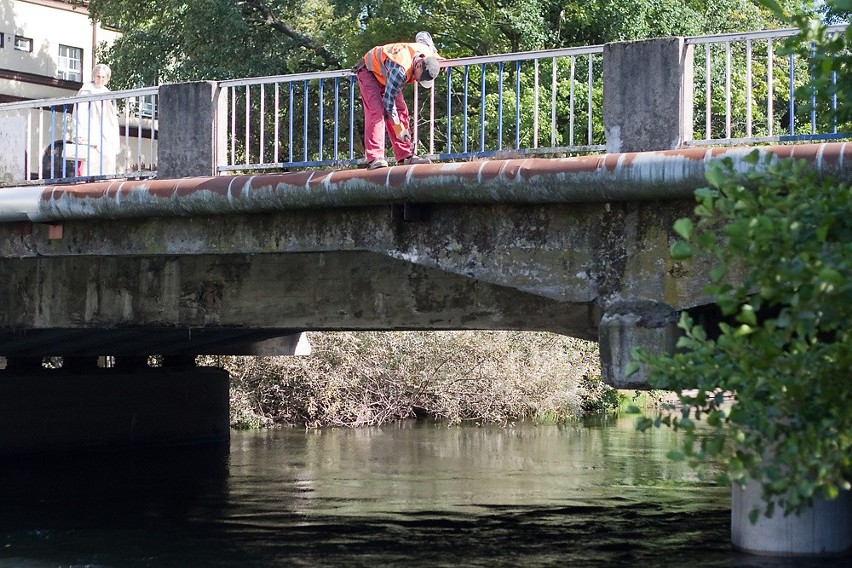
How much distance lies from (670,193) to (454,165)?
153 cm

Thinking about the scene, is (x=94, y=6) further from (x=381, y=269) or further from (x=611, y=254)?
(x=611, y=254)

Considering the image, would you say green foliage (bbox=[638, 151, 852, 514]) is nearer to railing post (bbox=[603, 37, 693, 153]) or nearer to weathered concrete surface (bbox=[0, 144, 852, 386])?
weathered concrete surface (bbox=[0, 144, 852, 386])

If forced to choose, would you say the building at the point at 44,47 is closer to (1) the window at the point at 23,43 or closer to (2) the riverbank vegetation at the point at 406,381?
(1) the window at the point at 23,43

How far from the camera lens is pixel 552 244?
9133 millimetres

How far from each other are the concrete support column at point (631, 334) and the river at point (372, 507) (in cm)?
194

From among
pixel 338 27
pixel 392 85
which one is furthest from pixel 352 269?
pixel 338 27

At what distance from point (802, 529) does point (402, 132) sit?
13.6 feet

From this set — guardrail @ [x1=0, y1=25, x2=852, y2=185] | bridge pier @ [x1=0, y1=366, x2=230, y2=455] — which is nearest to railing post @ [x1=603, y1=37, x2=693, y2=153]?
Answer: guardrail @ [x1=0, y1=25, x2=852, y2=185]

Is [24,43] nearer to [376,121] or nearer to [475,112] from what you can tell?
[475,112]

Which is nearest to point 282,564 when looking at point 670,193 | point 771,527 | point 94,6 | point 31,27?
point 771,527

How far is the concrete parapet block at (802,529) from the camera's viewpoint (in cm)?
943

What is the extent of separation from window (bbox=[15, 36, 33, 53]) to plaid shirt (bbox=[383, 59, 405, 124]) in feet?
97.3

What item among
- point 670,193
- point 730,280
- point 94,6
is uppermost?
point 94,6

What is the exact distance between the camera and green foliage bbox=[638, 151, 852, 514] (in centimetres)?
520
